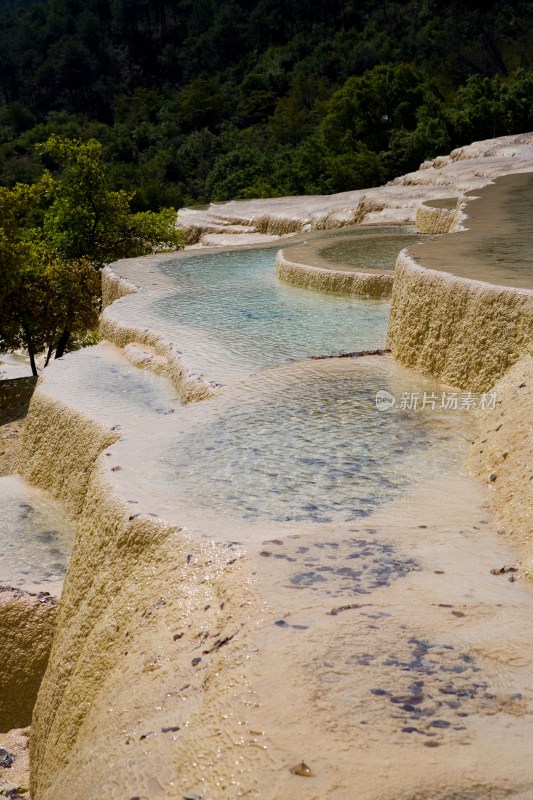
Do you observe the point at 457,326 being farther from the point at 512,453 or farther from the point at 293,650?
the point at 293,650

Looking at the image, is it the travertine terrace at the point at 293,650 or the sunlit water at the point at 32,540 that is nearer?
the travertine terrace at the point at 293,650

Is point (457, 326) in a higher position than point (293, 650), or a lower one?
higher

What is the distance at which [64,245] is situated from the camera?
18875 mm

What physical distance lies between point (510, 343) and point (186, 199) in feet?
122

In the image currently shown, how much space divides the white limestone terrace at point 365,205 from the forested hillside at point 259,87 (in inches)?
263

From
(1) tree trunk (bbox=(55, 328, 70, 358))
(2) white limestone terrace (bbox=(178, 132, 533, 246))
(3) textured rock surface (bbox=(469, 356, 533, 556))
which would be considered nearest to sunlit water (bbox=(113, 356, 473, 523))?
(3) textured rock surface (bbox=(469, 356, 533, 556))

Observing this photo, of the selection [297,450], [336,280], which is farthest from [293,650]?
[336,280]

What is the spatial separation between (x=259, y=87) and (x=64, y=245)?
43.9 m

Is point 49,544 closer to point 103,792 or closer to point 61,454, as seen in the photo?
point 61,454

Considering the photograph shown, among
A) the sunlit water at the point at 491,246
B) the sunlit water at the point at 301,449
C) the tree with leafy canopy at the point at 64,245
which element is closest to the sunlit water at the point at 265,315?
the sunlit water at the point at 491,246

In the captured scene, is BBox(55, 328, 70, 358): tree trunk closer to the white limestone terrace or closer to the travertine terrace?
the white limestone terrace

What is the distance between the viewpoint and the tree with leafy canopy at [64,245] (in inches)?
632

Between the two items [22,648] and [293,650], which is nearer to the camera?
[293,650]

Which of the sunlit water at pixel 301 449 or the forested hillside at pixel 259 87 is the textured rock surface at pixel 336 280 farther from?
the forested hillside at pixel 259 87
